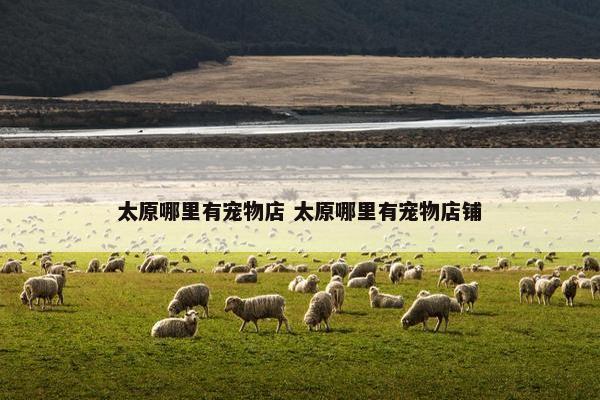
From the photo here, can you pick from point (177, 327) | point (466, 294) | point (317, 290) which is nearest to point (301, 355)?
point (177, 327)

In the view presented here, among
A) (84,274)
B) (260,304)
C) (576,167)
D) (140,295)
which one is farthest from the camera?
(576,167)

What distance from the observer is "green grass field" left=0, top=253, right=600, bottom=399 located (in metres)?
20.4

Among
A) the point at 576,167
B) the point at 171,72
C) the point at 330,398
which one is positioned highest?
the point at 171,72

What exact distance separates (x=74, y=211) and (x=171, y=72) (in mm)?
88575

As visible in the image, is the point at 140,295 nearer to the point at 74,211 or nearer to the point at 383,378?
the point at 383,378

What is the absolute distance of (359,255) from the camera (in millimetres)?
37469

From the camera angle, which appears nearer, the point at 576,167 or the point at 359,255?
the point at 359,255

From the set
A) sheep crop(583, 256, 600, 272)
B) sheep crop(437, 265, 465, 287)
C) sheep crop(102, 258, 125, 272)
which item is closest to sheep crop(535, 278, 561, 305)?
sheep crop(437, 265, 465, 287)

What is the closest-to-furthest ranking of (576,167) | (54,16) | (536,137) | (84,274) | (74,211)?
(84,274)
(74,211)
(576,167)
(536,137)
(54,16)

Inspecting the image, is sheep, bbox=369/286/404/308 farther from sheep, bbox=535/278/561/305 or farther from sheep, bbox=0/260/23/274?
sheep, bbox=0/260/23/274

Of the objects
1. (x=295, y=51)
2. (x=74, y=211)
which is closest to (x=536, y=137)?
(x=74, y=211)

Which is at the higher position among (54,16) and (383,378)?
(54,16)

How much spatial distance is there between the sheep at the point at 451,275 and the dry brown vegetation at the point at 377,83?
8017 cm

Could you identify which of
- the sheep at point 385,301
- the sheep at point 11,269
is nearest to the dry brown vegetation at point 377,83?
the sheep at point 11,269
